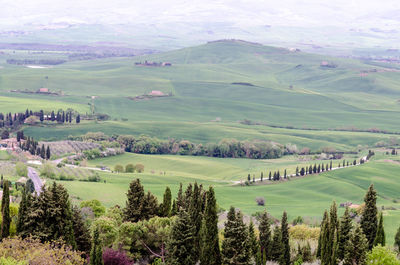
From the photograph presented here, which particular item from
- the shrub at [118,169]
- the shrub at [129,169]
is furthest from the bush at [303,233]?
the shrub at [118,169]

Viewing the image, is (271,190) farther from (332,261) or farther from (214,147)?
(332,261)

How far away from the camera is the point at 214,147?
19125 cm

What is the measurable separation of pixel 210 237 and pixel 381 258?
1619 centimetres

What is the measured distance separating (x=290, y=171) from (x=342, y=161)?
2609 cm

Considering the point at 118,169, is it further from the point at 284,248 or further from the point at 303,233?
the point at 284,248

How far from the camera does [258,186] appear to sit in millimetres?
140875

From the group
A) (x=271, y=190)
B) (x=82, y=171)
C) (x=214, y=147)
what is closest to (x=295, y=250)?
(x=271, y=190)

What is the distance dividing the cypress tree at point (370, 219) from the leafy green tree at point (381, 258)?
1092cm

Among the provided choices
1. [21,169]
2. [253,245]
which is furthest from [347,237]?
[21,169]

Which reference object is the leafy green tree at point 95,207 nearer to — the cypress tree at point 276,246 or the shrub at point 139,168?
the cypress tree at point 276,246

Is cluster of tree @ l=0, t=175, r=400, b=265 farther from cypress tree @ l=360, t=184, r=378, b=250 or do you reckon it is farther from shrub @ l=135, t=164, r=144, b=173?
shrub @ l=135, t=164, r=144, b=173

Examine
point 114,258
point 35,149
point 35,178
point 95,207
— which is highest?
point 35,149

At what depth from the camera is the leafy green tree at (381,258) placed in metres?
54.0

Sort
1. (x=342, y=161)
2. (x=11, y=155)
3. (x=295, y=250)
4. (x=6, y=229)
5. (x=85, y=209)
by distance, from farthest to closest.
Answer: (x=342, y=161) < (x=11, y=155) < (x=85, y=209) < (x=295, y=250) < (x=6, y=229)
